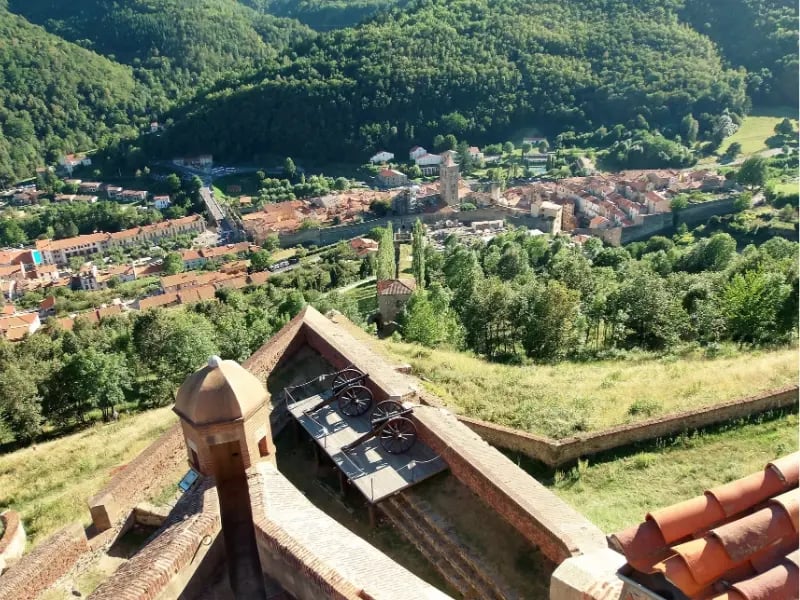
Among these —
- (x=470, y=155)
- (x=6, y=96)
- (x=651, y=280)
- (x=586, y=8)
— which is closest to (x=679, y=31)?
(x=586, y=8)

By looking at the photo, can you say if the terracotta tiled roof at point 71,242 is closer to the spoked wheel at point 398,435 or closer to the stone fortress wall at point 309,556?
the stone fortress wall at point 309,556

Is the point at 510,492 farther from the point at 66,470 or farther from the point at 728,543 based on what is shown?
the point at 66,470

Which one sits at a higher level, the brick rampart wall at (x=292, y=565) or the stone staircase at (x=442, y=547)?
the brick rampart wall at (x=292, y=565)

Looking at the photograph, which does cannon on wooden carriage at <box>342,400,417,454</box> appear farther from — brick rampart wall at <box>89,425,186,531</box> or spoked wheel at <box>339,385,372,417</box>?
brick rampart wall at <box>89,425,186,531</box>

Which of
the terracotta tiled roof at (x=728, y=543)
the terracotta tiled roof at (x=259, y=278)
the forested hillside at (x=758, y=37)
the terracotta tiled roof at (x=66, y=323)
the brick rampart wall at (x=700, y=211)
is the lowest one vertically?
the terracotta tiled roof at (x=259, y=278)

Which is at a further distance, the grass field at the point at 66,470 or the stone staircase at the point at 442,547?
the grass field at the point at 66,470

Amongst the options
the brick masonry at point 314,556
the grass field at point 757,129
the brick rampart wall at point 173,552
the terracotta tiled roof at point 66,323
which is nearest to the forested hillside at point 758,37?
the grass field at point 757,129

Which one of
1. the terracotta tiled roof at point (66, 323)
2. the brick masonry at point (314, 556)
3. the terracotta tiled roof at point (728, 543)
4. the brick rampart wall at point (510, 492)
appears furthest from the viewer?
the terracotta tiled roof at point (66, 323)

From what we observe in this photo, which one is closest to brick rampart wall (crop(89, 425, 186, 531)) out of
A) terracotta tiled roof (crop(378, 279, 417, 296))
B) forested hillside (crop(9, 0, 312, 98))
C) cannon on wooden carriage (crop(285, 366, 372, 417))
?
cannon on wooden carriage (crop(285, 366, 372, 417))
